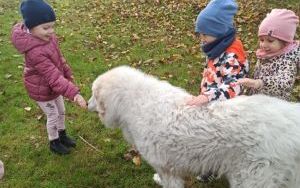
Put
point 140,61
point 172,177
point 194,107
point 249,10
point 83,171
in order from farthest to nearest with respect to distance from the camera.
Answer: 1. point 249,10
2. point 140,61
3. point 83,171
4. point 172,177
5. point 194,107

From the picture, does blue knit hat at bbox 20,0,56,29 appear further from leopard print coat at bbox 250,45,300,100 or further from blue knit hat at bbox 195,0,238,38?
leopard print coat at bbox 250,45,300,100

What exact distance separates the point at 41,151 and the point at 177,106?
270cm

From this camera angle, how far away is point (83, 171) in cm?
535

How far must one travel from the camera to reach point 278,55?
13.6 feet

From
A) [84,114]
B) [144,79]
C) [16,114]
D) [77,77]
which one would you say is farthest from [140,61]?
[144,79]

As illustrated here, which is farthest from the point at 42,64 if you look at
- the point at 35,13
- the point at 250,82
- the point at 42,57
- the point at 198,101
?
the point at 250,82

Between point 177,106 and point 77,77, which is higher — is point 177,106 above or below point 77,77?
above

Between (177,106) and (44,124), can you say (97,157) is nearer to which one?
(44,124)

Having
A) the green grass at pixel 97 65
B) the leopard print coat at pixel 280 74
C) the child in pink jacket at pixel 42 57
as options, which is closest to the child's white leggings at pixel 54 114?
the child in pink jacket at pixel 42 57

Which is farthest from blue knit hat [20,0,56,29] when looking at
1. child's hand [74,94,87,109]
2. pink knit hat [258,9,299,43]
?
pink knit hat [258,9,299,43]

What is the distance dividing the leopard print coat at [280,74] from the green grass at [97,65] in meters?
1.37

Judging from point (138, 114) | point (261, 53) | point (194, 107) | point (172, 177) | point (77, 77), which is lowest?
point (77, 77)

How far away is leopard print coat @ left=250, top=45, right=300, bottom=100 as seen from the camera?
4.12 m

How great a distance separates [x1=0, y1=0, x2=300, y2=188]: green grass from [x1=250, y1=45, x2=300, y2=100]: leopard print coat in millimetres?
1372
